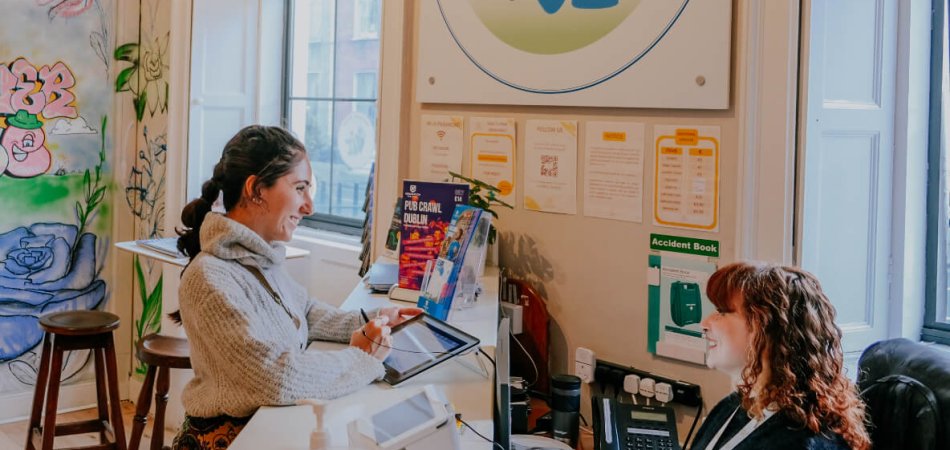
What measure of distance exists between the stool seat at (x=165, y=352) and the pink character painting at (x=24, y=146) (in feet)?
4.81

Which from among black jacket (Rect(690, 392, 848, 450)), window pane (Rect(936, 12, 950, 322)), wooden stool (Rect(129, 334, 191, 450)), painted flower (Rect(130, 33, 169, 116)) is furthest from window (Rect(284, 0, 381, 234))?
black jacket (Rect(690, 392, 848, 450))

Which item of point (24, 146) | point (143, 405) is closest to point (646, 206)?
point (143, 405)

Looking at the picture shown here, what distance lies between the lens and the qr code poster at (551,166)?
2650mm

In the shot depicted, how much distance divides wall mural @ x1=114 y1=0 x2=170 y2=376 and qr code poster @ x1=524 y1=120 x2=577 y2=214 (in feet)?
7.62

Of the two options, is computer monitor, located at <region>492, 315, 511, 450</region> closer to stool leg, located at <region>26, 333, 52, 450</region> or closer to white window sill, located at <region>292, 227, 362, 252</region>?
white window sill, located at <region>292, 227, 362, 252</region>

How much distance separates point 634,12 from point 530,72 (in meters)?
0.40

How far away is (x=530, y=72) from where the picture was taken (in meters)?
2.71

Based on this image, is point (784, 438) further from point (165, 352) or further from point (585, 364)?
point (165, 352)

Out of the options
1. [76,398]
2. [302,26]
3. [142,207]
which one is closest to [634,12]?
[302,26]

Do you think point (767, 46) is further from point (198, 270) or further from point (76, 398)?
point (76, 398)

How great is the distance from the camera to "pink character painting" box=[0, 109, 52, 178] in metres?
4.15

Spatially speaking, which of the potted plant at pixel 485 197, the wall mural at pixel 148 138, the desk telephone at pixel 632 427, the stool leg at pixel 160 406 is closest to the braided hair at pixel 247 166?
the potted plant at pixel 485 197

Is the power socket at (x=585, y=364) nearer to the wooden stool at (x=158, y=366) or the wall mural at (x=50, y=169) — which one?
the wooden stool at (x=158, y=366)

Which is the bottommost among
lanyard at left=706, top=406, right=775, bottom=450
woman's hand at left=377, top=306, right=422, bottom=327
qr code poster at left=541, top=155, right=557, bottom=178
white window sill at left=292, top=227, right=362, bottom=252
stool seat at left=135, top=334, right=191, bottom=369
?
stool seat at left=135, top=334, right=191, bottom=369
